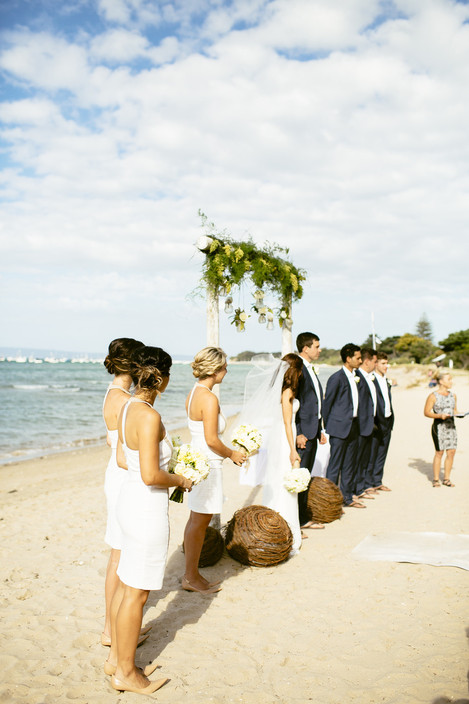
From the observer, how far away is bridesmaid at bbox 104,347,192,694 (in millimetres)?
3014

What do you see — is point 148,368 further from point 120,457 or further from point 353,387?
point 353,387

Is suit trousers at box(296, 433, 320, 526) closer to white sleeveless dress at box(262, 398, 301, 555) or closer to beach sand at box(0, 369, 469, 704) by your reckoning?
beach sand at box(0, 369, 469, 704)

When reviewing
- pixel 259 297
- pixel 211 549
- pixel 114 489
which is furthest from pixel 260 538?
pixel 259 297

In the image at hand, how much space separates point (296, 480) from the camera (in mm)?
5523

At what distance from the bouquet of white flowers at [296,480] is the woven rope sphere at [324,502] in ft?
4.33

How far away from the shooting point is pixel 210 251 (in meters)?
6.27

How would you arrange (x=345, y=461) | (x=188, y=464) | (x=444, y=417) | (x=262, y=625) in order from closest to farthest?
(x=188, y=464) → (x=262, y=625) → (x=345, y=461) → (x=444, y=417)

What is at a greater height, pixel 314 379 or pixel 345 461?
pixel 314 379

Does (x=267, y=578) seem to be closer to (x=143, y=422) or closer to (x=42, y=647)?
(x=42, y=647)

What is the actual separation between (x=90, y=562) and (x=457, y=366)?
6104cm

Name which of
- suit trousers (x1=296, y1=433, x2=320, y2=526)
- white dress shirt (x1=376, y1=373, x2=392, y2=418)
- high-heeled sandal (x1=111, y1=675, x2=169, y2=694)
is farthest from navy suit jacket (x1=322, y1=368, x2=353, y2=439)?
high-heeled sandal (x1=111, y1=675, x2=169, y2=694)

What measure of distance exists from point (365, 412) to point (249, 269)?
3116mm

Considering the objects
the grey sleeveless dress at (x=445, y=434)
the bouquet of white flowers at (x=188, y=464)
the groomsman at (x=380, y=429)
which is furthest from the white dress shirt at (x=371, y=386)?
the bouquet of white flowers at (x=188, y=464)

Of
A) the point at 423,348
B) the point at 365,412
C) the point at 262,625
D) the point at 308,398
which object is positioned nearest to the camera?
the point at 262,625
